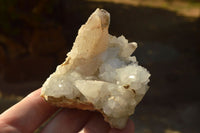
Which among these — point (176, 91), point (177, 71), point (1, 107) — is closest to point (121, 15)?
point (177, 71)

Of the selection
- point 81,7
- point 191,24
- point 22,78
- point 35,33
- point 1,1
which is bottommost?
point 191,24

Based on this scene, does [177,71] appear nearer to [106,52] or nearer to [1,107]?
[1,107]

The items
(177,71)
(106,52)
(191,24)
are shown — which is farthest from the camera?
(191,24)

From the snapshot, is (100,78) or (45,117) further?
(45,117)
